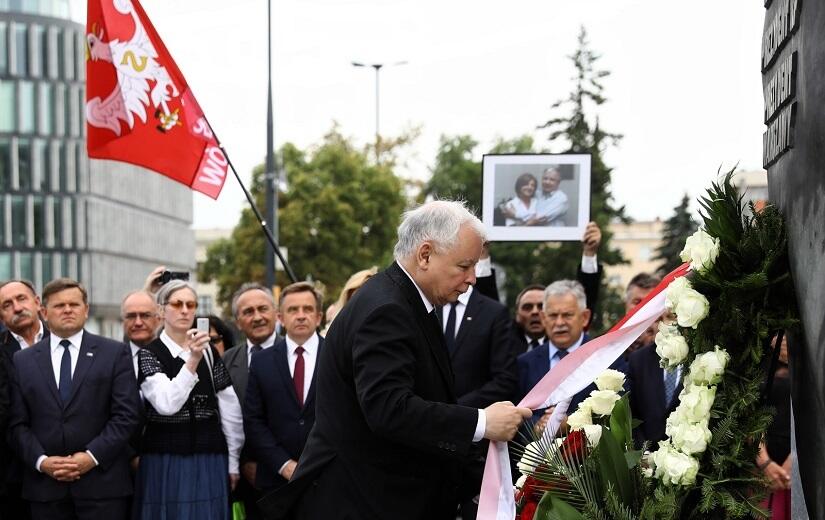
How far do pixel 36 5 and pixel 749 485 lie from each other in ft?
213

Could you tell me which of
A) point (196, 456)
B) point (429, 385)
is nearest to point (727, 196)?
point (429, 385)

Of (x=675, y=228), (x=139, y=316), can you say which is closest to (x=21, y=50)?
(x=675, y=228)

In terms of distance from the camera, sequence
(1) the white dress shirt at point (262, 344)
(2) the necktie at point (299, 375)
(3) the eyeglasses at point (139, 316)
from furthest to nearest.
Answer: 1. (1) the white dress shirt at point (262, 344)
2. (3) the eyeglasses at point (139, 316)
3. (2) the necktie at point (299, 375)

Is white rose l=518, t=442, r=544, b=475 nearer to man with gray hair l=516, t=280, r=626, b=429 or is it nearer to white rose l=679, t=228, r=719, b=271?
white rose l=679, t=228, r=719, b=271

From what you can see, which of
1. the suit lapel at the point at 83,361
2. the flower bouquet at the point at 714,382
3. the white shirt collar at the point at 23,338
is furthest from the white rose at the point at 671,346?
the white shirt collar at the point at 23,338

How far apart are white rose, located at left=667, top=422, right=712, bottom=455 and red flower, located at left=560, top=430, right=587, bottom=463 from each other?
480 millimetres

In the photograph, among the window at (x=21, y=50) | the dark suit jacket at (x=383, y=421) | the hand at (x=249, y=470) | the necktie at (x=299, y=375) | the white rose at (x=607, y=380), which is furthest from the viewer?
the window at (x=21, y=50)

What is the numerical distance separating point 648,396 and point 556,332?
52.8 inches

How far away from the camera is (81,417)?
331 inches

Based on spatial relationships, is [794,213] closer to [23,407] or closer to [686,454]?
[686,454]

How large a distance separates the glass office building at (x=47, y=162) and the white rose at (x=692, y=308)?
6262 cm

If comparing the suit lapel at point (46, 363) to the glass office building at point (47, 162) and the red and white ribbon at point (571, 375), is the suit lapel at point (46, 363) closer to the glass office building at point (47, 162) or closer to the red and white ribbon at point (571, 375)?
the red and white ribbon at point (571, 375)

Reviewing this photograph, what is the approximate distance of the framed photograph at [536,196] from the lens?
9.43 metres

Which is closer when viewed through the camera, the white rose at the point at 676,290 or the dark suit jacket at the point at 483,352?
the white rose at the point at 676,290
